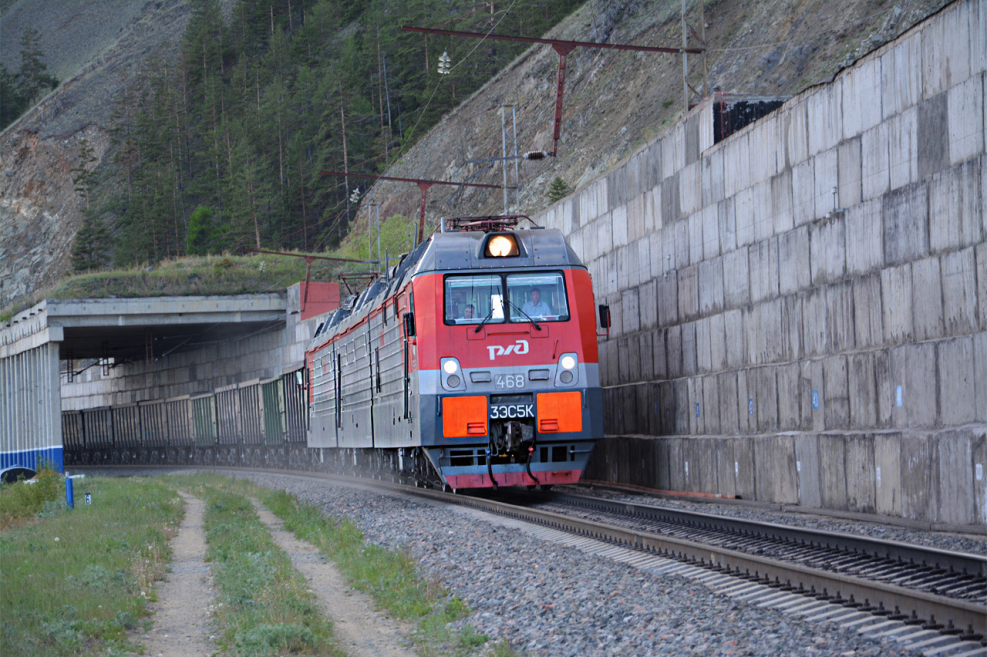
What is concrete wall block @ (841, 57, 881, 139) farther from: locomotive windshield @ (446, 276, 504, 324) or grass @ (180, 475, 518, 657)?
grass @ (180, 475, 518, 657)

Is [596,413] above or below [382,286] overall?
below

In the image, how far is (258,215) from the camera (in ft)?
307

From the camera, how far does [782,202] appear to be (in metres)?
Answer: 15.5

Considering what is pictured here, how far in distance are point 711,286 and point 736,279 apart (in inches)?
36.8

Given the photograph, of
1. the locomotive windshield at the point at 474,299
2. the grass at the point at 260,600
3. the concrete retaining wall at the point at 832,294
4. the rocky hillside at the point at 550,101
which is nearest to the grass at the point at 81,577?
the grass at the point at 260,600

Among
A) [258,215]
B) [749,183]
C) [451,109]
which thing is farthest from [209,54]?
[749,183]

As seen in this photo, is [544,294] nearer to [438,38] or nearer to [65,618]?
[65,618]

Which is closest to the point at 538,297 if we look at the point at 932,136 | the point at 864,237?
the point at 864,237

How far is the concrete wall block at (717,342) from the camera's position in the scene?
679 inches

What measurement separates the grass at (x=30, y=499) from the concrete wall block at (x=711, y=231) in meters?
13.9

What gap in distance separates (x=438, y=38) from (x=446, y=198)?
27751 millimetres

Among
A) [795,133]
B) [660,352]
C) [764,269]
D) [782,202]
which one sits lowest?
[660,352]

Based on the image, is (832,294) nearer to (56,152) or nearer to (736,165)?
(736,165)

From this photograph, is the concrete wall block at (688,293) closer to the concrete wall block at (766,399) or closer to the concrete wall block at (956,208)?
the concrete wall block at (766,399)
